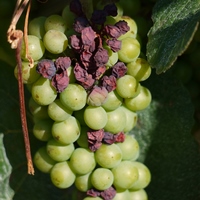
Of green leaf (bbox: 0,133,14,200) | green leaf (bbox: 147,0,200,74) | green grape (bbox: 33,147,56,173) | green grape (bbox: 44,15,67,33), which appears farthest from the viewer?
green leaf (bbox: 0,133,14,200)

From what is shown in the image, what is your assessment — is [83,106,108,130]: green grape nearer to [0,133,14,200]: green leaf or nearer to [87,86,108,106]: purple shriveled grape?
[87,86,108,106]: purple shriveled grape

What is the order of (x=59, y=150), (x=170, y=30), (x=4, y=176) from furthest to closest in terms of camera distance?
1. (x=4, y=176)
2. (x=59, y=150)
3. (x=170, y=30)

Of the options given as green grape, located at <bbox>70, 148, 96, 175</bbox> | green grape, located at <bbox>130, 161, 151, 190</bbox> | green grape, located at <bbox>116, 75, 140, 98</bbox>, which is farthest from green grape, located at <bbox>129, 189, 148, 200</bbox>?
green grape, located at <bbox>116, 75, 140, 98</bbox>

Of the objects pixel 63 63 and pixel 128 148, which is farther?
pixel 128 148

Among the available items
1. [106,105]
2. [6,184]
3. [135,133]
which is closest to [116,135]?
[106,105]

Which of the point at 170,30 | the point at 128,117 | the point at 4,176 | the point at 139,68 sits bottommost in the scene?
the point at 4,176

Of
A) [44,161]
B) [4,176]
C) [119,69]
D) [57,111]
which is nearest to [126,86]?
[119,69]

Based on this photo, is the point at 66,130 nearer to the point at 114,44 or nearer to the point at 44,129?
the point at 44,129
